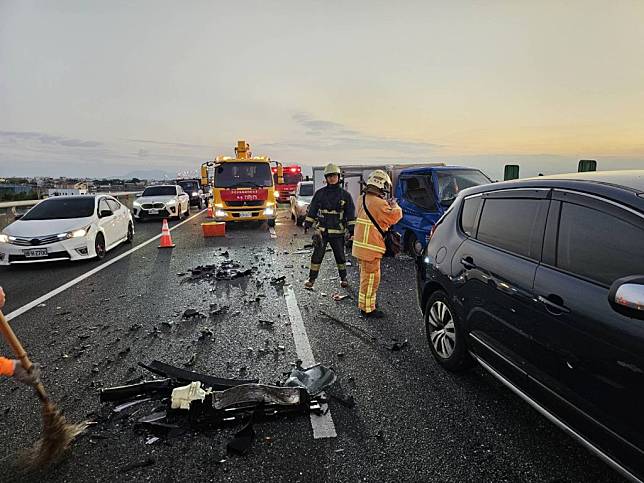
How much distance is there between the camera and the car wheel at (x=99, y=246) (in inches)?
355

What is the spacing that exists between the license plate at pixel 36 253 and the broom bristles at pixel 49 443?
657 cm

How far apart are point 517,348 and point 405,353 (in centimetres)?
159

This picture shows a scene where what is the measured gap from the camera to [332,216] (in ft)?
21.0

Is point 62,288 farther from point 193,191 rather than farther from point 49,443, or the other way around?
point 193,191

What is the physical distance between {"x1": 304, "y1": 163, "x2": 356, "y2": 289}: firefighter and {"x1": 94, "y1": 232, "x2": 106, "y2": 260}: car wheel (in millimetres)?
5531

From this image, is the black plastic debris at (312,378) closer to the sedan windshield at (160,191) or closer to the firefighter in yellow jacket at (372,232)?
the firefighter in yellow jacket at (372,232)

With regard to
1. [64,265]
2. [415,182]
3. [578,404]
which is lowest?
[64,265]

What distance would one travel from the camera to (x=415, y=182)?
8617mm

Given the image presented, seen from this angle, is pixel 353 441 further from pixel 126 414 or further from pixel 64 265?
pixel 64 265

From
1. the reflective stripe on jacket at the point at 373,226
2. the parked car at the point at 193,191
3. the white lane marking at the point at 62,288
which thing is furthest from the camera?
the parked car at the point at 193,191

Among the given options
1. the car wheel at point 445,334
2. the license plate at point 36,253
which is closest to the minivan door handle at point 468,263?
the car wheel at point 445,334

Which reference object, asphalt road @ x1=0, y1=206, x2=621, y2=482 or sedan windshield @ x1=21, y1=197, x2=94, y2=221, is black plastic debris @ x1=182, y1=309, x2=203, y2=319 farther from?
sedan windshield @ x1=21, y1=197, x2=94, y2=221

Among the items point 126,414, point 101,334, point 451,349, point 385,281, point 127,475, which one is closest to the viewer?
point 127,475

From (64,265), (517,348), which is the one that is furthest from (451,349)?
(64,265)
